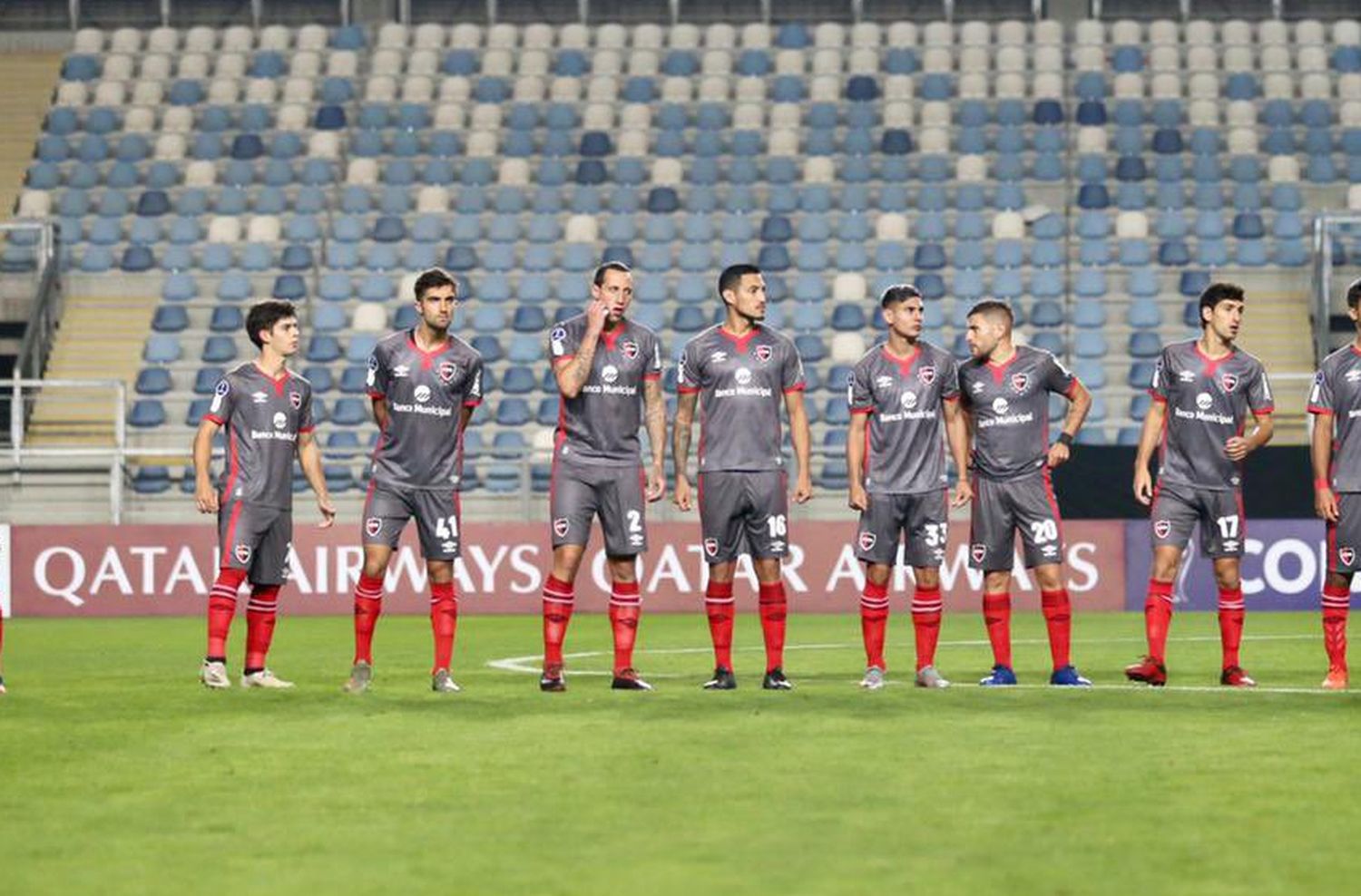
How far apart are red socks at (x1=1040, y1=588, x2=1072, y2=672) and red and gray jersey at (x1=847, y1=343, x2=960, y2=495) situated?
0.86 metres

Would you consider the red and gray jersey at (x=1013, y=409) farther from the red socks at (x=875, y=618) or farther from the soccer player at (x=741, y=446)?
the soccer player at (x=741, y=446)

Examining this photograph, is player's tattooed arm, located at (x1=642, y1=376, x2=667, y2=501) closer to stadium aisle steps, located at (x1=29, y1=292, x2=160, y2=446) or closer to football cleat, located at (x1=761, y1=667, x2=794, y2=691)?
football cleat, located at (x1=761, y1=667, x2=794, y2=691)

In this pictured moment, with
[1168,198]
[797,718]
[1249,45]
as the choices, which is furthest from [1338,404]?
[1249,45]

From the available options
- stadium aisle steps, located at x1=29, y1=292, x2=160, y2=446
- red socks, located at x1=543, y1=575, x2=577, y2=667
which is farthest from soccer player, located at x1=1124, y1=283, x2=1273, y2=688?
stadium aisle steps, located at x1=29, y1=292, x2=160, y2=446

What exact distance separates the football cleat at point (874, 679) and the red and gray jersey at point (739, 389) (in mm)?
1186

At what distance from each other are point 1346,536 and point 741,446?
313cm

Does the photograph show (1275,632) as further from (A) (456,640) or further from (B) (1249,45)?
(B) (1249,45)

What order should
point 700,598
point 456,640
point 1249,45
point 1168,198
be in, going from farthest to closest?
point 1249,45, point 1168,198, point 700,598, point 456,640

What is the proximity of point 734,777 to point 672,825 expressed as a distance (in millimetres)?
1062

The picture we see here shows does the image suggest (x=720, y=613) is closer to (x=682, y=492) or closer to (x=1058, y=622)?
(x=682, y=492)

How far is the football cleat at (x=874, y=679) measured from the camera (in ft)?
38.3

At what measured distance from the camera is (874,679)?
38.5ft

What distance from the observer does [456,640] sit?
58.1 ft

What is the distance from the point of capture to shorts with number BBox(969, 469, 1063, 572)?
1209cm
